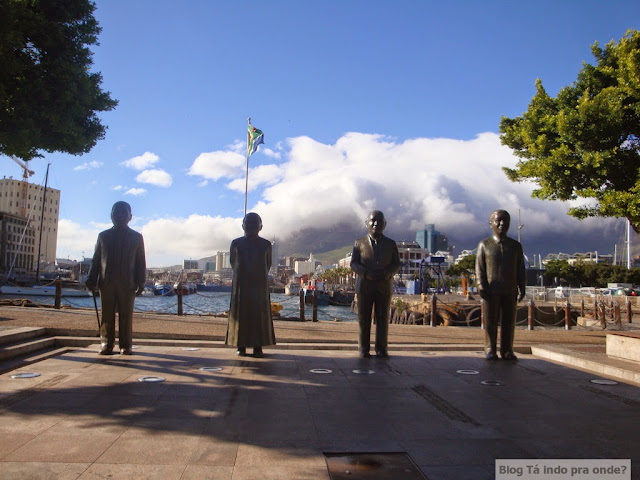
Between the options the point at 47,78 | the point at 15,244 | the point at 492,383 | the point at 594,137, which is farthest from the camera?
the point at 15,244

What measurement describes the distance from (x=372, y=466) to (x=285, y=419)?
1263 millimetres

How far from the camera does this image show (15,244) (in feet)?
312

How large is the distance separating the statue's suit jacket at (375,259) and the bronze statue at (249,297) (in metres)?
1.48

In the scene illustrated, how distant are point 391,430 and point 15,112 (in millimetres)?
8063

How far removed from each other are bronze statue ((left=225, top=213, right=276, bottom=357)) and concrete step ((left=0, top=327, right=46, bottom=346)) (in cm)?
325

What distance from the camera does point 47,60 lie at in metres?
8.52

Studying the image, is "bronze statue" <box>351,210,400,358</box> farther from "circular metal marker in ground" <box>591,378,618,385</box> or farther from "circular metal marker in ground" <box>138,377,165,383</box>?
"circular metal marker in ground" <box>138,377,165,383</box>

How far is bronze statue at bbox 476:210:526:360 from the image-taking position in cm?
779

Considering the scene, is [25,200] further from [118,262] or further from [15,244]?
[118,262]

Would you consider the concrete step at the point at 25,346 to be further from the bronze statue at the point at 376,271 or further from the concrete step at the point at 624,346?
the concrete step at the point at 624,346

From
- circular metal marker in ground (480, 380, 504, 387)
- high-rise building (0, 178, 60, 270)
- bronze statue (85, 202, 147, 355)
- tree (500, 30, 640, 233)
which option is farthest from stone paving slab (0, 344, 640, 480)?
high-rise building (0, 178, 60, 270)

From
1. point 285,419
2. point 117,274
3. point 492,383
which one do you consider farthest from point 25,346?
point 492,383

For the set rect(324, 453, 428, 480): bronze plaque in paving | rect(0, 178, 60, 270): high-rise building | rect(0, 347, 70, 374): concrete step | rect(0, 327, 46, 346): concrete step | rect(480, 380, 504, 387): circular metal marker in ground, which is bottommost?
rect(324, 453, 428, 480): bronze plaque in paving

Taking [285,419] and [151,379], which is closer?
[285,419]
